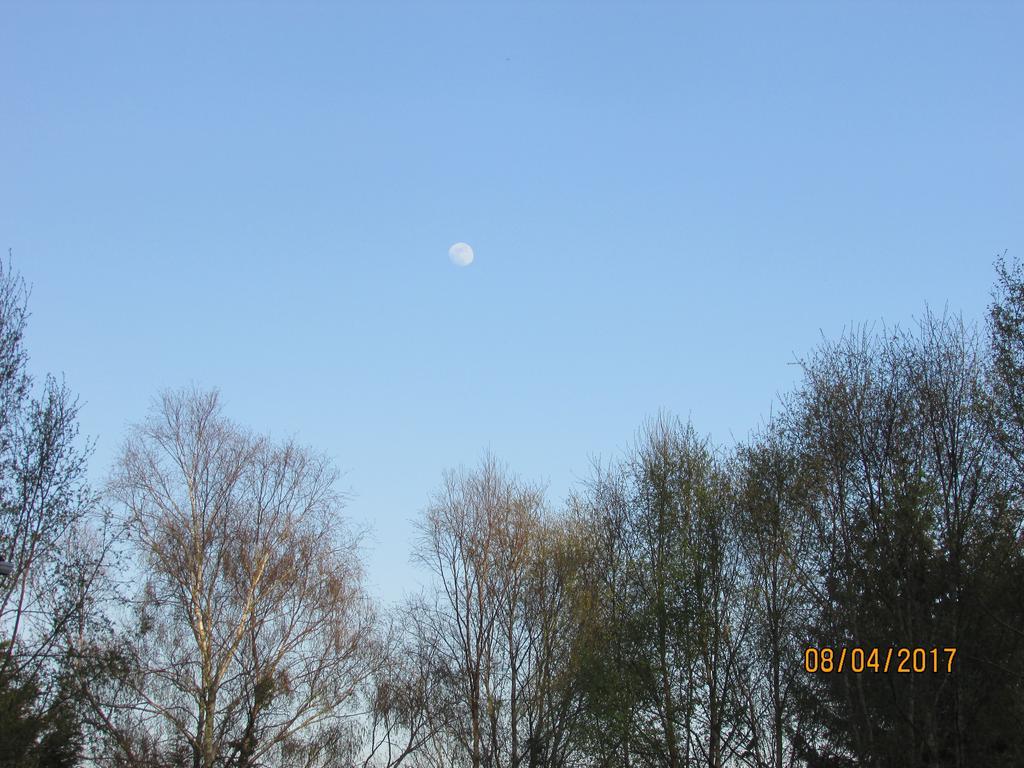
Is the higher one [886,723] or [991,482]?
[991,482]

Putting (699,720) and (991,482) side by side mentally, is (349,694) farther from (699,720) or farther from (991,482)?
(991,482)

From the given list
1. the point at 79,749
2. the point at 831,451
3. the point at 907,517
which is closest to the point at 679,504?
the point at 831,451

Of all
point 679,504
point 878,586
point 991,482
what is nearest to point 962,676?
point 878,586

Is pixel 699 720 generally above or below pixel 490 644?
below

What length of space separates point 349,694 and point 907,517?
59.7 feet

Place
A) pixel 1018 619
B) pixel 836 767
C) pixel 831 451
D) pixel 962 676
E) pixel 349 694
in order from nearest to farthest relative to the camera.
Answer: pixel 1018 619 < pixel 962 676 < pixel 831 451 < pixel 836 767 < pixel 349 694

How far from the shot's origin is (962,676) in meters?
23.2

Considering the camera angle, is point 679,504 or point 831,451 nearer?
point 831,451

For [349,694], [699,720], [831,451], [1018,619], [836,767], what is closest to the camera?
[1018,619]

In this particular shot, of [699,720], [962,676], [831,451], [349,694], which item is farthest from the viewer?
[349,694]

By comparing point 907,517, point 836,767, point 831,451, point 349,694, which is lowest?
point 836,767

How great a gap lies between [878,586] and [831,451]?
3.52 m

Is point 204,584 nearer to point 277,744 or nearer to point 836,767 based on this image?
point 277,744

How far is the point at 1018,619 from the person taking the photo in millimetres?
20938
